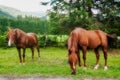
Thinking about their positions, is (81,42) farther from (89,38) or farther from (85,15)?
(85,15)

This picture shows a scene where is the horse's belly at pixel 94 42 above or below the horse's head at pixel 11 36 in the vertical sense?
below

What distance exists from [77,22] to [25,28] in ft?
77.6

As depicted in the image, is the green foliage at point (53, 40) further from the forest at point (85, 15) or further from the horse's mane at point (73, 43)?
the horse's mane at point (73, 43)

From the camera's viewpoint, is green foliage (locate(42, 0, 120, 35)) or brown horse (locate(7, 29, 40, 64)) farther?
green foliage (locate(42, 0, 120, 35))

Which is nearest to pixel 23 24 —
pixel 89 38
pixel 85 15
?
pixel 85 15

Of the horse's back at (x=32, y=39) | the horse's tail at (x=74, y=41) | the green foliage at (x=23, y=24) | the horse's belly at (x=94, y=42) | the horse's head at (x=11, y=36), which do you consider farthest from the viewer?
the green foliage at (x=23, y=24)

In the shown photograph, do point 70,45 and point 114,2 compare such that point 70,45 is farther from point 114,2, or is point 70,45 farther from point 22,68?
point 114,2

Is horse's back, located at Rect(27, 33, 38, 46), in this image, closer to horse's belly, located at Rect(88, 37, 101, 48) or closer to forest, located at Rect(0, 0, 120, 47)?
horse's belly, located at Rect(88, 37, 101, 48)

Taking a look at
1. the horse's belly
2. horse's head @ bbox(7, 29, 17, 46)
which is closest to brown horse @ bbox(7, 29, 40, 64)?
horse's head @ bbox(7, 29, 17, 46)

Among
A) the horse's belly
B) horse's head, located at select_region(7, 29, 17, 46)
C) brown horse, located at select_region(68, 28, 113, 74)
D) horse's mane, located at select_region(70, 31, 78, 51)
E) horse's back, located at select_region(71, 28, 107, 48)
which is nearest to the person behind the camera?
brown horse, located at select_region(68, 28, 113, 74)

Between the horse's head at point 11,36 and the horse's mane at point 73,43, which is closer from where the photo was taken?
the horse's mane at point 73,43

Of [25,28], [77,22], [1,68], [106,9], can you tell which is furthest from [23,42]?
[25,28]

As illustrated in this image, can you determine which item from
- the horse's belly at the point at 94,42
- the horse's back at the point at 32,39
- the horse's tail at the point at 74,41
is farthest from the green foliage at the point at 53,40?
the horse's tail at the point at 74,41

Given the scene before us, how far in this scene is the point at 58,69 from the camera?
55.8 feet
